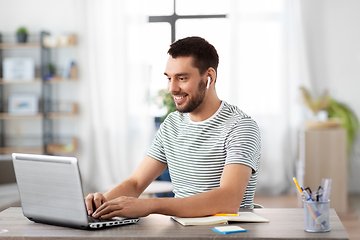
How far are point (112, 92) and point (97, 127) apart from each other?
449 mm

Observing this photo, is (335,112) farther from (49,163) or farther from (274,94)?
(49,163)

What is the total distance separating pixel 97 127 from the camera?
525 cm

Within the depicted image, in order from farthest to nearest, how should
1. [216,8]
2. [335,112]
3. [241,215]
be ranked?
1. [216,8]
2. [335,112]
3. [241,215]

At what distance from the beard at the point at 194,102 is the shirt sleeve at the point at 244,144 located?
16 cm

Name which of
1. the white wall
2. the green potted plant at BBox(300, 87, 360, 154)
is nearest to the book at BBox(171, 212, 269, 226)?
the green potted plant at BBox(300, 87, 360, 154)

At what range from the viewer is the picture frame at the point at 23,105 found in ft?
17.3

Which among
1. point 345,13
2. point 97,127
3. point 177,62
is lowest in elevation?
point 97,127

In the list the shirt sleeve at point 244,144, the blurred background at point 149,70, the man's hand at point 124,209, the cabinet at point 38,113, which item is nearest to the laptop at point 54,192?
the man's hand at point 124,209

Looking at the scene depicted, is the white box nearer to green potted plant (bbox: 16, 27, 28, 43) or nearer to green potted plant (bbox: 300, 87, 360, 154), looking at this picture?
green potted plant (bbox: 16, 27, 28, 43)

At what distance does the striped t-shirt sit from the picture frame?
3879 millimetres

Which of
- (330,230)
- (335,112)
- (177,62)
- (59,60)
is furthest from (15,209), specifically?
(59,60)

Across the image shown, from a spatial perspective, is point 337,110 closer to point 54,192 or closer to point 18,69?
point 18,69

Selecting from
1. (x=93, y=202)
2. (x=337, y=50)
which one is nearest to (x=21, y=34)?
(x=337, y=50)

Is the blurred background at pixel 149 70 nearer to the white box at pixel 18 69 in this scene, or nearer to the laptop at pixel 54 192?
the white box at pixel 18 69
